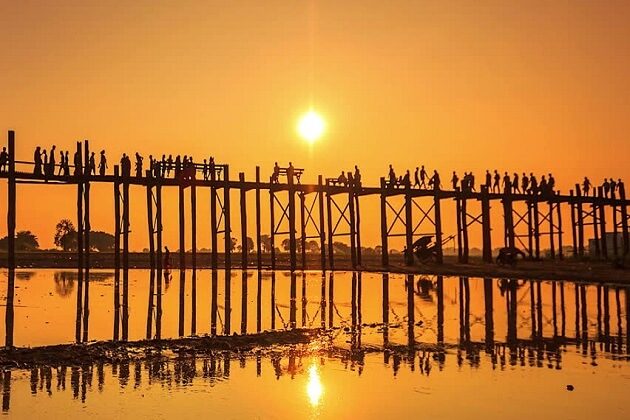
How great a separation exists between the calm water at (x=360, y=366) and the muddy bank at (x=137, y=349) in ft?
1.54

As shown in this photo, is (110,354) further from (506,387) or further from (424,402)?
(506,387)

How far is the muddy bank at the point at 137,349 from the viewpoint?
10.2 metres

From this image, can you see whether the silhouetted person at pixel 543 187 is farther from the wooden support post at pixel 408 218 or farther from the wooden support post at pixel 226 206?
the wooden support post at pixel 226 206

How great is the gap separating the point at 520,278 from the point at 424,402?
74.9ft

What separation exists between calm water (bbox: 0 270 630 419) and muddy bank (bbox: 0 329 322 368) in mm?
470

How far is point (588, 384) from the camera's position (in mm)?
9250

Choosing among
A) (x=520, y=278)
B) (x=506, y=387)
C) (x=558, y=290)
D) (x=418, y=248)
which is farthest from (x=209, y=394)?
(x=418, y=248)

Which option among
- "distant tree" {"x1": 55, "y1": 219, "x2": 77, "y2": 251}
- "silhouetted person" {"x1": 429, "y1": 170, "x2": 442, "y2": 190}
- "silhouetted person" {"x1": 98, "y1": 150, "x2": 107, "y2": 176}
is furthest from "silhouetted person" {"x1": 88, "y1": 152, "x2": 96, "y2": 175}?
"distant tree" {"x1": 55, "y1": 219, "x2": 77, "y2": 251}

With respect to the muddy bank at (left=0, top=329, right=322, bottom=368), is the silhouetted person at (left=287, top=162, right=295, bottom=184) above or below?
above

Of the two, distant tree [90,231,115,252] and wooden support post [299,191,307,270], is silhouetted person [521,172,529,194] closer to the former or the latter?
wooden support post [299,191,307,270]

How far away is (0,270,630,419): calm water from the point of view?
7.95m

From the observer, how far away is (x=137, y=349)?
36.9 ft

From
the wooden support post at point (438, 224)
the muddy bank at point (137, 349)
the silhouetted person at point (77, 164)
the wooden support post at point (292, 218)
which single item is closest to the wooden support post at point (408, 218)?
the wooden support post at point (438, 224)

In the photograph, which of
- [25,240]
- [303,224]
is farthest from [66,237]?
[303,224]
